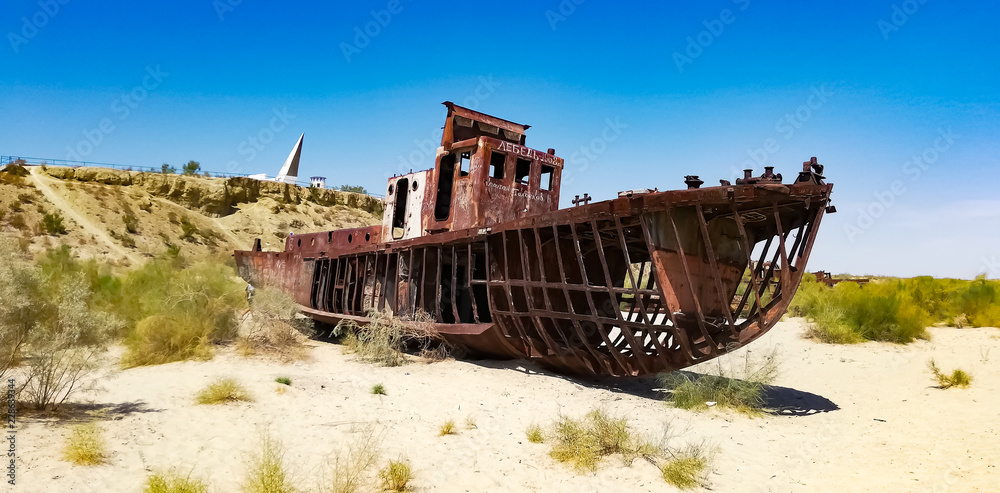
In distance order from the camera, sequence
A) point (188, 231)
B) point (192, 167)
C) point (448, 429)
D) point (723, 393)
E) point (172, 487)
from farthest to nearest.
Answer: point (192, 167)
point (188, 231)
point (723, 393)
point (448, 429)
point (172, 487)

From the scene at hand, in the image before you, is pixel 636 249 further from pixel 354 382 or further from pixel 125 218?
pixel 125 218

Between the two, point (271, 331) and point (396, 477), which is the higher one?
point (271, 331)

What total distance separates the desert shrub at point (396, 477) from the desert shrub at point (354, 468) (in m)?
0.11

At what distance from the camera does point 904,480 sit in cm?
509

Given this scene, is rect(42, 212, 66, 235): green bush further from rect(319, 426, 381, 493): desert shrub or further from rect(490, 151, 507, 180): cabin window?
rect(319, 426, 381, 493): desert shrub

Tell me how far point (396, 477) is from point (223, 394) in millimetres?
3579

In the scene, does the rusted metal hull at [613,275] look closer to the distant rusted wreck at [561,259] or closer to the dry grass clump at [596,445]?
the distant rusted wreck at [561,259]

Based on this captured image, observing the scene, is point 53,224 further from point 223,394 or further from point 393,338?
point 223,394

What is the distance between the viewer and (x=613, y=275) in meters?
10.2

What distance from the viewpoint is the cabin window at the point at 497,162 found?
37.6ft

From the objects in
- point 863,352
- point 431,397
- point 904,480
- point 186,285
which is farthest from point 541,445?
point 863,352

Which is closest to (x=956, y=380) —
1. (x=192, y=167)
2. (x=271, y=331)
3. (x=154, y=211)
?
(x=271, y=331)

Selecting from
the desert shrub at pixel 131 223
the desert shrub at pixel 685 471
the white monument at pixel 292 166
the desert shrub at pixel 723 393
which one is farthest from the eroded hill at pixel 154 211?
the desert shrub at pixel 685 471

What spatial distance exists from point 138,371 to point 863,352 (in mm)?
14528
